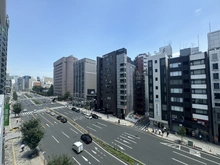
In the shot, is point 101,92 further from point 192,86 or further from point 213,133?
point 213,133

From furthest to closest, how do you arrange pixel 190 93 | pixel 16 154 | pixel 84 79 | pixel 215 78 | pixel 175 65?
pixel 84 79
pixel 175 65
pixel 190 93
pixel 215 78
pixel 16 154

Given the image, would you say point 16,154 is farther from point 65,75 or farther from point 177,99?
point 65,75

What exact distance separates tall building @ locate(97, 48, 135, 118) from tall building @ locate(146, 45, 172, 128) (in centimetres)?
1157

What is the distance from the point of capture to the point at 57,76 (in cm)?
12119

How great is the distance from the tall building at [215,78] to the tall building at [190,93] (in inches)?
36.4

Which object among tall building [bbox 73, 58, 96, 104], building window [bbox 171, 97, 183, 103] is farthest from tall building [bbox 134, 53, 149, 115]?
tall building [bbox 73, 58, 96, 104]

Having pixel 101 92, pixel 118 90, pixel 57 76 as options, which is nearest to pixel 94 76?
pixel 101 92

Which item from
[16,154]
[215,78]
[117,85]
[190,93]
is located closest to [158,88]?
[190,93]

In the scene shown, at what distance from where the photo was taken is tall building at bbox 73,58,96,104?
73938 mm

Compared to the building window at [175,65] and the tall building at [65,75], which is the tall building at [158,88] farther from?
the tall building at [65,75]

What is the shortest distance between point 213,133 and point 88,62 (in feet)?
232

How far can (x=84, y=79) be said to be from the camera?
245 ft

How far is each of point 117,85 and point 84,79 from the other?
30.9m

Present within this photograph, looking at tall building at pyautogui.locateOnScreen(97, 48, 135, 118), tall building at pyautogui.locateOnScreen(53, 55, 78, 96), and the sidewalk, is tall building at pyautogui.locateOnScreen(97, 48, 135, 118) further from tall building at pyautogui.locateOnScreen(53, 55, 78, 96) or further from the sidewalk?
tall building at pyautogui.locateOnScreen(53, 55, 78, 96)
